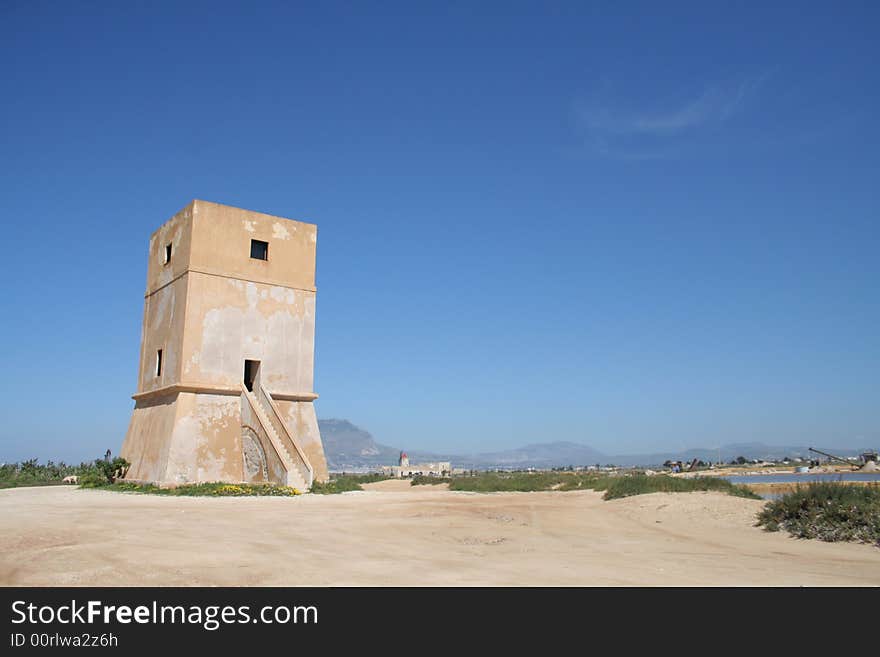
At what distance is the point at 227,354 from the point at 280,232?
16.9ft

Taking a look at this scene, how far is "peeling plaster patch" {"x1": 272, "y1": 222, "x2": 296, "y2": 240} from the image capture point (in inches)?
989

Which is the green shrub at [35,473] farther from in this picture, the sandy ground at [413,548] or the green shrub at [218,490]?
the sandy ground at [413,548]

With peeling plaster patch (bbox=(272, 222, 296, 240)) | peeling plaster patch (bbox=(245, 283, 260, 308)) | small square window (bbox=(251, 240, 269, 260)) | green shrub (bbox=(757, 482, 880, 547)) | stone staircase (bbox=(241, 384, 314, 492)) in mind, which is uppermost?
peeling plaster patch (bbox=(272, 222, 296, 240))

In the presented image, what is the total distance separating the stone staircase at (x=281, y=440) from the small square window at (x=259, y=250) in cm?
491

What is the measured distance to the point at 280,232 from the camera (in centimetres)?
2527

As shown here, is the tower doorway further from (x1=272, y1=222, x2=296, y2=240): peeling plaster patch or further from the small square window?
(x1=272, y1=222, x2=296, y2=240): peeling plaster patch

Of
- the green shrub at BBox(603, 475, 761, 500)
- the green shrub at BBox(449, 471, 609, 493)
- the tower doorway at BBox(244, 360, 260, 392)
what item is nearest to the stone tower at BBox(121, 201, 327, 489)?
the tower doorway at BBox(244, 360, 260, 392)

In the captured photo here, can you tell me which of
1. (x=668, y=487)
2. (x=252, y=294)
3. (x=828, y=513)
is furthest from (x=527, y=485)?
(x=828, y=513)

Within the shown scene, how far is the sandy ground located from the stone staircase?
693cm

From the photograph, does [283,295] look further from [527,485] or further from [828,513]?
[828,513]

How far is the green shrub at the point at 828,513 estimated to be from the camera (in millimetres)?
9023
